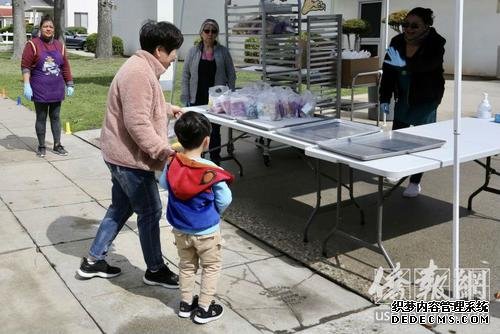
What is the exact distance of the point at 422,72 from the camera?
532 cm

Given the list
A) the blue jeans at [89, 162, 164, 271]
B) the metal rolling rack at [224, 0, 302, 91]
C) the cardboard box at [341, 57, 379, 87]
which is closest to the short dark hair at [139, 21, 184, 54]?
the blue jeans at [89, 162, 164, 271]

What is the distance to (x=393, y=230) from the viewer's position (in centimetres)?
497

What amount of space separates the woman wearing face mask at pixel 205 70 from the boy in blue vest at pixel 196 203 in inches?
127

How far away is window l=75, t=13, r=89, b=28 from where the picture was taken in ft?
152

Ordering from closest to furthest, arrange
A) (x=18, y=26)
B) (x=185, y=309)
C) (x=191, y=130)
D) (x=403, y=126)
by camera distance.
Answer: (x=191, y=130) → (x=185, y=309) → (x=403, y=126) → (x=18, y=26)

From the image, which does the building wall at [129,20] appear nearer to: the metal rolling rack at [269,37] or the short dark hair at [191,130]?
the metal rolling rack at [269,37]

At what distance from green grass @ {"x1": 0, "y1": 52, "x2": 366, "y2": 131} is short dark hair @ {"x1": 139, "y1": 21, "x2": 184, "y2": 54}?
5551mm

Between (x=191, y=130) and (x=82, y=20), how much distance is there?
4681cm

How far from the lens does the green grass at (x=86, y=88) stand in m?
10.6

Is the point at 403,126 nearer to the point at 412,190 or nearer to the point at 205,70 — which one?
the point at 412,190

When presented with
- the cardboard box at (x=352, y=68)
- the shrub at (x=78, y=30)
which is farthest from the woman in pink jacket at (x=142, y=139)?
the shrub at (x=78, y=30)

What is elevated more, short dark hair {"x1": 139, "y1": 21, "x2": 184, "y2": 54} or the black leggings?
short dark hair {"x1": 139, "y1": 21, "x2": 184, "y2": 54}

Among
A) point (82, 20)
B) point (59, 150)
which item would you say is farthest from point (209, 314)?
point (82, 20)

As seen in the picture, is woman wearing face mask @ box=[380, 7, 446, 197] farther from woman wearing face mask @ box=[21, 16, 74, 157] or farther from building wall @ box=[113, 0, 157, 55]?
building wall @ box=[113, 0, 157, 55]
